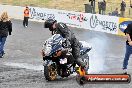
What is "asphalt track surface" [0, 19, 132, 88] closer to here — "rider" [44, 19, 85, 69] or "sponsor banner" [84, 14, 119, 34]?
"sponsor banner" [84, 14, 119, 34]

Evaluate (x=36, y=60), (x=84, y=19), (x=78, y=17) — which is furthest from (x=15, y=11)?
(x=36, y=60)

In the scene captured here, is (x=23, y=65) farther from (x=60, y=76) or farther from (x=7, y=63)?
(x=60, y=76)

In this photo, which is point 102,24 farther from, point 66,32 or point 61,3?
point 66,32

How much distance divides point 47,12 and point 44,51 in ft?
73.3

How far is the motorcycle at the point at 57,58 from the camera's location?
11289 mm

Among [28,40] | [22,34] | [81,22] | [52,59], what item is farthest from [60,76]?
[81,22]

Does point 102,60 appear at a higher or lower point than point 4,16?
lower

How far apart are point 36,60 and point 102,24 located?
1280 centimetres

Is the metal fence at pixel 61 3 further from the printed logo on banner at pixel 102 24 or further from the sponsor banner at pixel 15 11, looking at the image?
the printed logo on banner at pixel 102 24

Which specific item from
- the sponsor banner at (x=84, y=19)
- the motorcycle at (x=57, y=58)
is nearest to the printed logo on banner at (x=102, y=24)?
the sponsor banner at (x=84, y=19)

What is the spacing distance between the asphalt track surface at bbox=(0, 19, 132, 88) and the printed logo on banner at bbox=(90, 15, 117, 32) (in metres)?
0.50

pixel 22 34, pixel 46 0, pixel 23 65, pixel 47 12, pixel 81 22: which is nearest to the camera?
pixel 23 65

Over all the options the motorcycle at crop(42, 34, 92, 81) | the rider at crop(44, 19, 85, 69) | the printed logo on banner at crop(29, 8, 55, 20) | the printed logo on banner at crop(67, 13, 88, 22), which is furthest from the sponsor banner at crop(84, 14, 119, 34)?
the rider at crop(44, 19, 85, 69)

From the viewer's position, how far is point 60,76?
12203 millimetres
